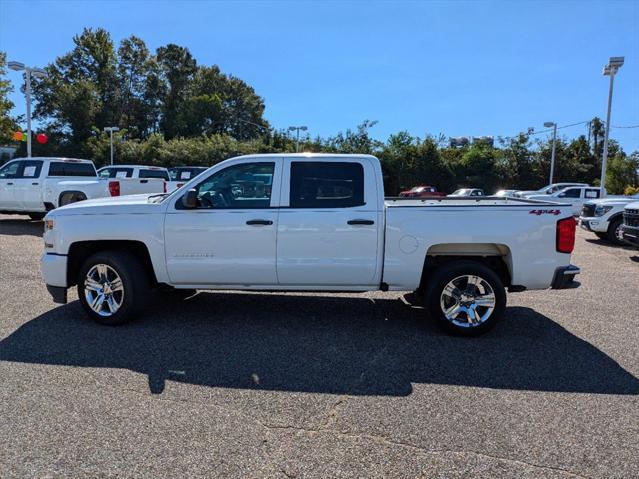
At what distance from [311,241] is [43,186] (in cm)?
1225

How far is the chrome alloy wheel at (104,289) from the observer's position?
5.80m

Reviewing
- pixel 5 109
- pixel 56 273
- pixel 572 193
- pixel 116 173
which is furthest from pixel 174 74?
pixel 56 273

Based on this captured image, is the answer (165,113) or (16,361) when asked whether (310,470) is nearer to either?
(16,361)

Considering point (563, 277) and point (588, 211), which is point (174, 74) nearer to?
point (588, 211)

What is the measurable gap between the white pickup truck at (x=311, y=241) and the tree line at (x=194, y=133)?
108 feet

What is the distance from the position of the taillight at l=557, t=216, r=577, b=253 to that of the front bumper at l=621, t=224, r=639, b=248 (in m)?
6.71

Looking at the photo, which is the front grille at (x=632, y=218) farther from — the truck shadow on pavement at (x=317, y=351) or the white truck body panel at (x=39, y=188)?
the white truck body panel at (x=39, y=188)

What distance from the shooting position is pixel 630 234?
1126cm

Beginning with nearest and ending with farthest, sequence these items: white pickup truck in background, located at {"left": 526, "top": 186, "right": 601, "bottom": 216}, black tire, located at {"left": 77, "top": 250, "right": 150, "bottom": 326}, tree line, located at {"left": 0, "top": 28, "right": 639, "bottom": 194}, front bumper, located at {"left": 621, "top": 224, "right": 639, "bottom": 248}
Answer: black tire, located at {"left": 77, "top": 250, "right": 150, "bottom": 326} < front bumper, located at {"left": 621, "top": 224, "right": 639, "bottom": 248} < white pickup truck in background, located at {"left": 526, "top": 186, "right": 601, "bottom": 216} < tree line, located at {"left": 0, "top": 28, "right": 639, "bottom": 194}

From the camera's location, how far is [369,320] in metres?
6.27

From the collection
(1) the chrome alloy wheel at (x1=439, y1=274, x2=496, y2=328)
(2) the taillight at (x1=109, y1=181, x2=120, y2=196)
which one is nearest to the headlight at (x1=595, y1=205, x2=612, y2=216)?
(1) the chrome alloy wheel at (x1=439, y1=274, x2=496, y2=328)

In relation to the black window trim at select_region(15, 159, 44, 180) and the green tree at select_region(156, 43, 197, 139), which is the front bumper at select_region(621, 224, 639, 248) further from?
the green tree at select_region(156, 43, 197, 139)

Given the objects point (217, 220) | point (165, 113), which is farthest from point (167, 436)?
point (165, 113)

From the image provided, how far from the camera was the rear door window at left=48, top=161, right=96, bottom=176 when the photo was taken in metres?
15.3
